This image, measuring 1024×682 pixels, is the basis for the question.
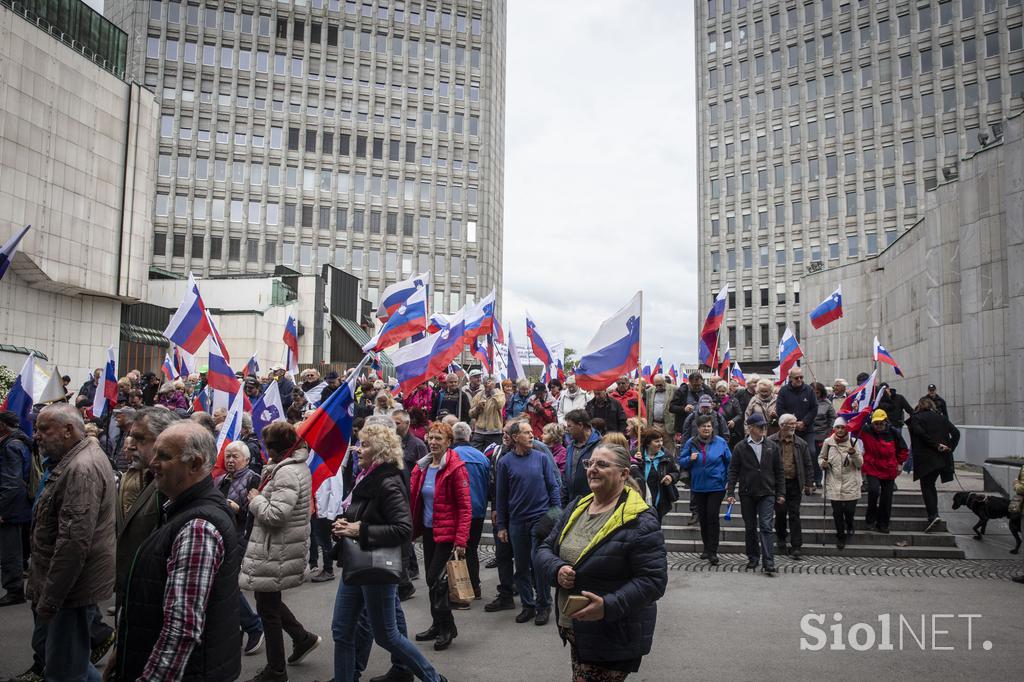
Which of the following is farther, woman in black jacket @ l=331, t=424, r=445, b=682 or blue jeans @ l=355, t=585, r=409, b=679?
blue jeans @ l=355, t=585, r=409, b=679

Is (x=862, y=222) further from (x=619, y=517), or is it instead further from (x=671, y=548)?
(x=619, y=517)

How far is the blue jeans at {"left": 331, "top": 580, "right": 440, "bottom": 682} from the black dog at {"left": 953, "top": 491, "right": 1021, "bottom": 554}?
9.38 metres

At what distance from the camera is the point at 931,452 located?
1162 cm

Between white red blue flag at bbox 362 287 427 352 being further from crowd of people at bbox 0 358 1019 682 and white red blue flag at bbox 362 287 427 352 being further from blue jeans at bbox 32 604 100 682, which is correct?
blue jeans at bbox 32 604 100 682

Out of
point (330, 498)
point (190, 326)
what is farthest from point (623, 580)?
point (190, 326)

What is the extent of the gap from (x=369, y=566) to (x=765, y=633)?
13.7 feet

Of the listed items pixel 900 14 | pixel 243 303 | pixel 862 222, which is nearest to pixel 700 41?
pixel 900 14

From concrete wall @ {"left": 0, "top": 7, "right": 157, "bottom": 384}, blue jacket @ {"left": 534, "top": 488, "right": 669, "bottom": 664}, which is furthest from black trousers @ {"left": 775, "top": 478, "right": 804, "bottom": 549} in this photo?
concrete wall @ {"left": 0, "top": 7, "right": 157, "bottom": 384}

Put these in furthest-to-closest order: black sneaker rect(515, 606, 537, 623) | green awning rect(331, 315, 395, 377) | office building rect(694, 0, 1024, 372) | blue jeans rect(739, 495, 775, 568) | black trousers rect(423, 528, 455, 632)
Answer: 1. office building rect(694, 0, 1024, 372)
2. green awning rect(331, 315, 395, 377)
3. blue jeans rect(739, 495, 775, 568)
4. black sneaker rect(515, 606, 537, 623)
5. black trousers rect(423, 528, 455, 632)

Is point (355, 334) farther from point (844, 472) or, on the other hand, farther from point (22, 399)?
point (844, 472)

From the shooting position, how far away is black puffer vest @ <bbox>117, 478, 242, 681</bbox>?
3.00 m

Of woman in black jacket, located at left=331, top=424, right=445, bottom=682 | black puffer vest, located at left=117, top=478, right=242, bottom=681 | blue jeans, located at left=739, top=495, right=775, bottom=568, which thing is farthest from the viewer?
blue jeans, located at left=739, top=495, right=775, bottom=568

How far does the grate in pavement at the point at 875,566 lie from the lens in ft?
31.5

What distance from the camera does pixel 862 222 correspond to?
204 feet
